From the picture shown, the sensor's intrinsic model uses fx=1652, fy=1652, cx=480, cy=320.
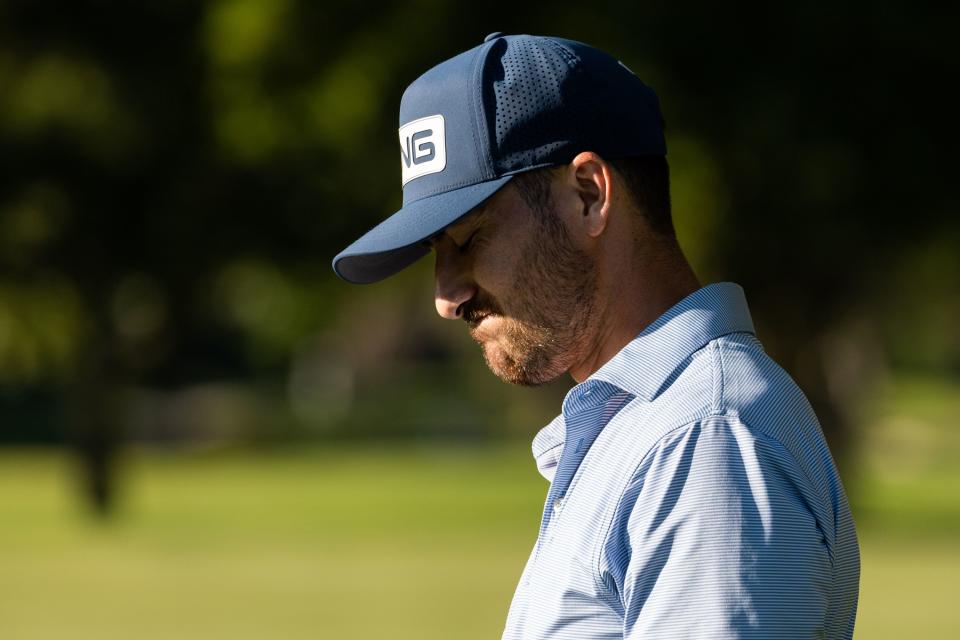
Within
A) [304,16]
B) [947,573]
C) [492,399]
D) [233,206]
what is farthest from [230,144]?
[492,399]

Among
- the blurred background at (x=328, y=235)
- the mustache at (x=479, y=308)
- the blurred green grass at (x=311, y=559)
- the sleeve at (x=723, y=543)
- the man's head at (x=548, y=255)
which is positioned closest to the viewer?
the sleeve at (x=723, y=543)

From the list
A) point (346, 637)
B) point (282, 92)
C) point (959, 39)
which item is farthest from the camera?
point (282, 92)

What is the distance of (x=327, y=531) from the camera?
19484 millimetres

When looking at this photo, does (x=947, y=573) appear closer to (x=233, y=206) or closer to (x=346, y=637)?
(x=346, y=637)

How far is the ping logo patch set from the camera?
7.14ft

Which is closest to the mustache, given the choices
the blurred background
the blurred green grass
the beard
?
the beard

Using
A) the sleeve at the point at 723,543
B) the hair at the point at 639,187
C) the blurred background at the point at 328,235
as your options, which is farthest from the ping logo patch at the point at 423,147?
the blurred background at the point at 328,235

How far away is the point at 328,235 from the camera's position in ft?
70.1

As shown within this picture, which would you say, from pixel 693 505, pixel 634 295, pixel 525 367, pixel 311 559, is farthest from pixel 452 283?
pixel 311 559

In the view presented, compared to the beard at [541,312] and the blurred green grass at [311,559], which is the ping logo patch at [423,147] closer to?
the beard at [541,312]

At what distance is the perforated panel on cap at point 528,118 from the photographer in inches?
84.4

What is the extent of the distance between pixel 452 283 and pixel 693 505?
0.64m

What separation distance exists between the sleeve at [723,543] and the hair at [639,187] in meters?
0.44

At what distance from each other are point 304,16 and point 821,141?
500cm
